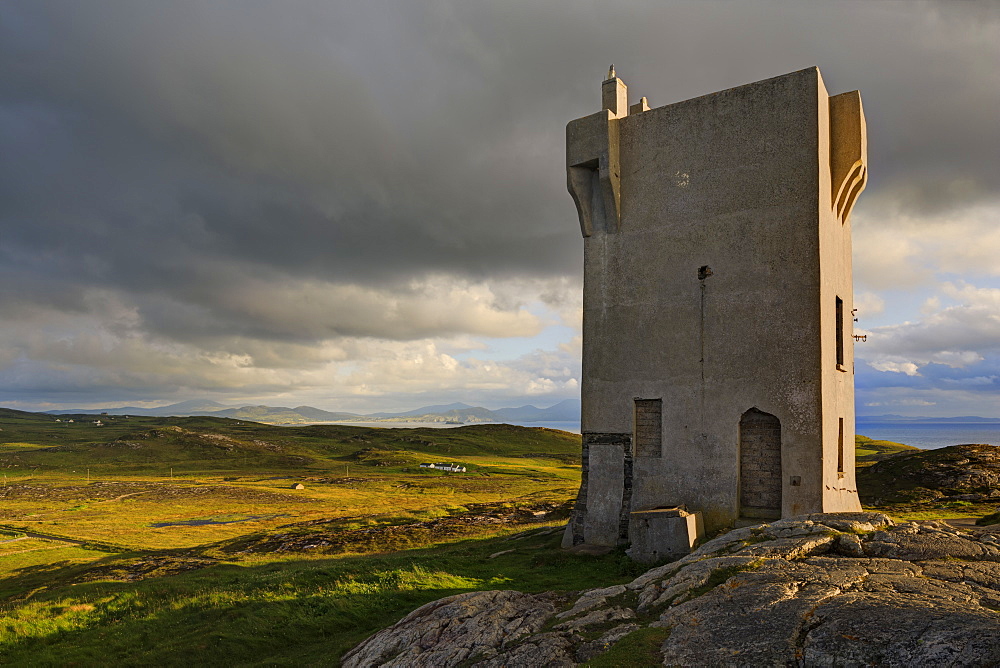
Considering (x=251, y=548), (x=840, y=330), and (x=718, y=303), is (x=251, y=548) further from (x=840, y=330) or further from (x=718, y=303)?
(x=840, y=330)

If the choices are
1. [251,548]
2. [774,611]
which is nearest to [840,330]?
[774,611]

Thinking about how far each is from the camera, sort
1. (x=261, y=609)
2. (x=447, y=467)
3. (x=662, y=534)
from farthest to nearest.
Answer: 1. (x=447, y=467)
2. (x=662, y=534)
3. (x=261, y=609)

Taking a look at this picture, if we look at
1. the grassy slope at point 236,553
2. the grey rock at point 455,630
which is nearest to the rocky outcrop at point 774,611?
the grey rock at point 455,630

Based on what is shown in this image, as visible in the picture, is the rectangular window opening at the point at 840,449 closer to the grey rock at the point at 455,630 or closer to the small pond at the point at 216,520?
the grey rock at the point at 455,630

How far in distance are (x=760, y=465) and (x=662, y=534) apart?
445 cm

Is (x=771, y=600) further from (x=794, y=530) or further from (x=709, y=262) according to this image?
(x=709, y=262)

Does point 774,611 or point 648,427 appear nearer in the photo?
point 774,611

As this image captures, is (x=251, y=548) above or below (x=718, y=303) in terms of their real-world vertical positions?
below

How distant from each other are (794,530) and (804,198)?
12.3 m

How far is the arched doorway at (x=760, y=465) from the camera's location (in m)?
21.2

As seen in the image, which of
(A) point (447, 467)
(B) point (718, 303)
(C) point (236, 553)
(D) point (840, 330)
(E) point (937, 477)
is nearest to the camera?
(B) point (718, 303)

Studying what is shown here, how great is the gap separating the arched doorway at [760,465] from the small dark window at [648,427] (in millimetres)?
3032

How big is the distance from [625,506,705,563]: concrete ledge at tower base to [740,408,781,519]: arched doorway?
6.88 ft

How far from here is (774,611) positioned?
9.49 m
